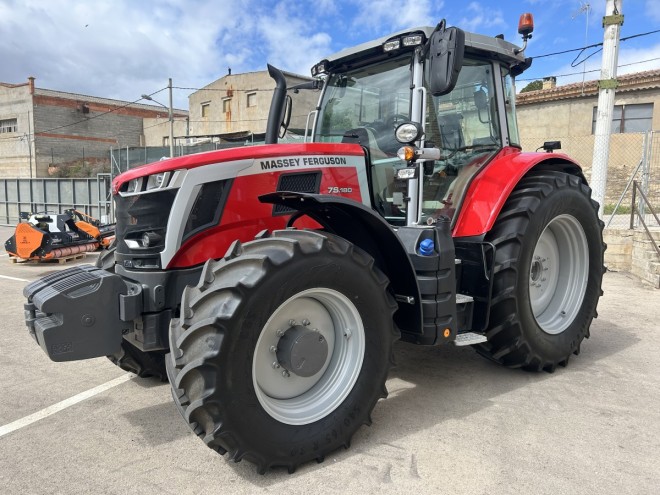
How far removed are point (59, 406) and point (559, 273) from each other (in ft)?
13.0

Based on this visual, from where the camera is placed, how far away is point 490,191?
3.64 metres

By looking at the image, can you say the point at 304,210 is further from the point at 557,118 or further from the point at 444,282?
the point at 557,118

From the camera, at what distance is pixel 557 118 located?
19578 mm

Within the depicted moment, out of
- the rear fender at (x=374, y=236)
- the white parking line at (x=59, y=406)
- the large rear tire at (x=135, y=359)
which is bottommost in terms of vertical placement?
the white parking line at (x=59, y=406)

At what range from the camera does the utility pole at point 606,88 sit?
9.25 metres

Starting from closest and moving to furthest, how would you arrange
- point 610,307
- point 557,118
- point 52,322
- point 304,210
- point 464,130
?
point 52,322
point 304,210
point 464,130
point 610,307
point 557,118

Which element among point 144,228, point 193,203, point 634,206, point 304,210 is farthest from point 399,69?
point 634,206

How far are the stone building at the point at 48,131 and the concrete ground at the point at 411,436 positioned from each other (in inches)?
1337

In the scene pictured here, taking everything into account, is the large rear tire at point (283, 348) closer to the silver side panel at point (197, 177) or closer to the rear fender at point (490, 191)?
the silver side panel at point (197, 177)

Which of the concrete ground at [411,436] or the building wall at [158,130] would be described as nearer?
the concrete ground at [411,436]

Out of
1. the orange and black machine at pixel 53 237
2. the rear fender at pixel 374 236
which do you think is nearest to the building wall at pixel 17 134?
the orange and black machine at pixel 53 237

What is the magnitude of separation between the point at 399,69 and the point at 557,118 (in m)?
18.3

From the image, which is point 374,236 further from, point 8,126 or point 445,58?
point 8,126

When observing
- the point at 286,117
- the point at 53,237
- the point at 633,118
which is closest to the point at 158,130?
the point at 53,237
